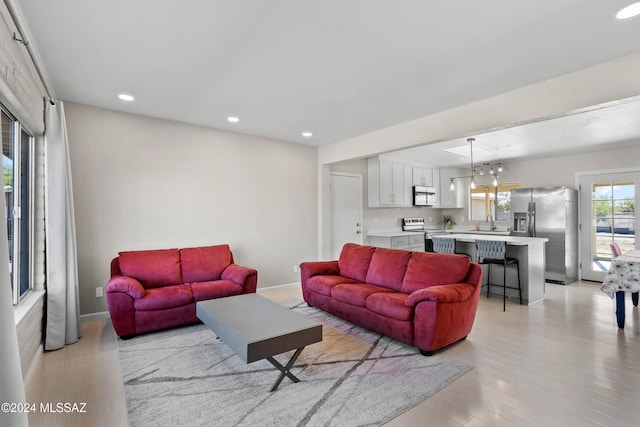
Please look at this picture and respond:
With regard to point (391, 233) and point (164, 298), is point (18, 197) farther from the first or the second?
point (391, 233)

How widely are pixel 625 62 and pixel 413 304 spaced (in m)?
2.65

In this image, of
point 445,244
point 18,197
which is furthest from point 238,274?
point 445,244

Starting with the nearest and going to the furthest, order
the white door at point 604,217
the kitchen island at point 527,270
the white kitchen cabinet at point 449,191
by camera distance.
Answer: the kitchen island at point 527,270, the white door at point 604,217, the white kitchen cabinet at point 449,191

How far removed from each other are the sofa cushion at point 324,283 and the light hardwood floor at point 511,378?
1469mm

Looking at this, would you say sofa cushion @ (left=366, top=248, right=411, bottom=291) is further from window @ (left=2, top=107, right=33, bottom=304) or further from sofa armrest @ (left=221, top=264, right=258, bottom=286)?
window @ (left=2, top=107, right=33, bottom=304)

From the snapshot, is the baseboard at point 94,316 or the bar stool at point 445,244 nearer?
the baseboard at point 94,316

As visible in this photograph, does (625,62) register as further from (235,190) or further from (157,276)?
(157,276)

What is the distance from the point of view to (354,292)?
3.52 m

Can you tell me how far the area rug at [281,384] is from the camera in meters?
2.02

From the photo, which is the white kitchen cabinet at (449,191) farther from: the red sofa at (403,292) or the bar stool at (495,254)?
the red sofa at (403,292)

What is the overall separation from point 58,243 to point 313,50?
3041mm

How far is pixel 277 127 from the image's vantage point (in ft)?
15.2

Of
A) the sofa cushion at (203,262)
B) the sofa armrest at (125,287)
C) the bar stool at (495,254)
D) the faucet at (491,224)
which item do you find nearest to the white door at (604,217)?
the faucet at (491,224)

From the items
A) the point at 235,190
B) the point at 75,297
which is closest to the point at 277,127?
the point at 235,190
